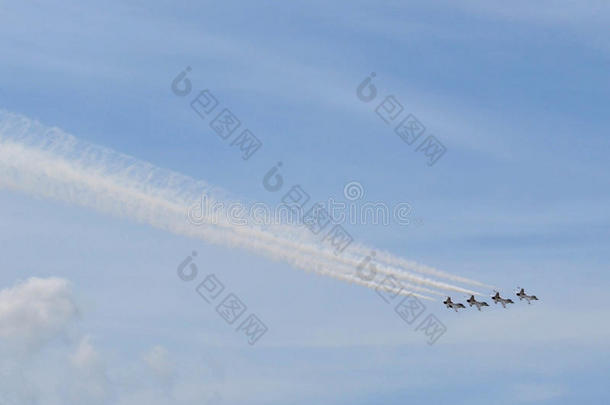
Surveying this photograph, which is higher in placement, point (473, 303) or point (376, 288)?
point (473, 303)

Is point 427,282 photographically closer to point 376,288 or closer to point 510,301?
point 376,288

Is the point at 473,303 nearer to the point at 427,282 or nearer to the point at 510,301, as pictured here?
the point at 510,301

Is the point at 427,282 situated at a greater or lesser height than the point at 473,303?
lesser

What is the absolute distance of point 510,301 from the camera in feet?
360

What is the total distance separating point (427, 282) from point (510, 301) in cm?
2720

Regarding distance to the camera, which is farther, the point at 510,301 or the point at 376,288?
the point at 510,301

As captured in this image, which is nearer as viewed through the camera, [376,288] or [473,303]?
[376,288]

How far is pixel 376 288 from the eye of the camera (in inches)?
3219

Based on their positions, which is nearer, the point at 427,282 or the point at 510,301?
the point at 427,282

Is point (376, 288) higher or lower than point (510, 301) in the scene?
lower

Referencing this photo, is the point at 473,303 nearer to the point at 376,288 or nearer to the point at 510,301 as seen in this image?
the point at 510,301

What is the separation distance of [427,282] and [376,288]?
7107 millimetres

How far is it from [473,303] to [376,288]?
28.9 m

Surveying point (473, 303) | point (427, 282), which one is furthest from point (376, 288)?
point (473, 303)
